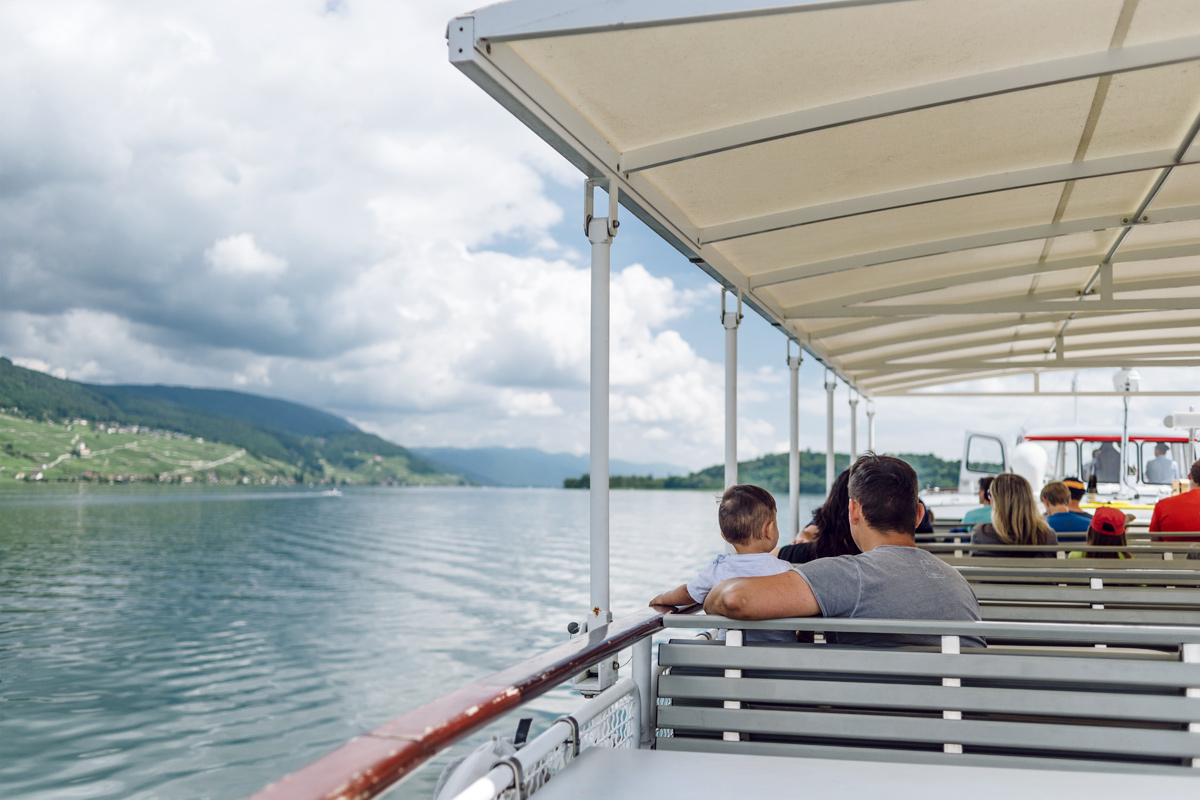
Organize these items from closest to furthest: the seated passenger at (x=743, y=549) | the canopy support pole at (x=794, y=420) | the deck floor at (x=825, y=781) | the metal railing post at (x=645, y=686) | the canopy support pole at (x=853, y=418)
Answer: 1. the deck floor at (x=825, y=781)
2. the metal railing post at (x=645, y=686)
3. the seated passenger at (x=743, y=549)
4. the canopy support pole at (x=794, y=420)
5. the canopy support pole at (x=853, y=418)

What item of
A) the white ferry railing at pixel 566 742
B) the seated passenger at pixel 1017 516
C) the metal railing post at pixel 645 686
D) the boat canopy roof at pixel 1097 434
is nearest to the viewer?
the white ferry railing at pixel 566 742

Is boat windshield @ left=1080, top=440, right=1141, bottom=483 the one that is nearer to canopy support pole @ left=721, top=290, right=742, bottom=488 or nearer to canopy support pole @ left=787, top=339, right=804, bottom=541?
canopy support pole @ left=787, top=339, right=804, bottom=541

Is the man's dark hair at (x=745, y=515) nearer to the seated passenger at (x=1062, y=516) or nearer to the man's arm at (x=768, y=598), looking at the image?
the man's arm at (x=768, y=598)

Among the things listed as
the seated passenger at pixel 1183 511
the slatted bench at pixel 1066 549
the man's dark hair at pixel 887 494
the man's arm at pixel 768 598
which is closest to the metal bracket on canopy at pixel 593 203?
the man's dark hair at pixel 887 494

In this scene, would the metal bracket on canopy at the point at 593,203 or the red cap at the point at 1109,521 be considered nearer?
the metal bracket on canopy at the point at 593,203

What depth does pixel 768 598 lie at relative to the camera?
2.02 metres

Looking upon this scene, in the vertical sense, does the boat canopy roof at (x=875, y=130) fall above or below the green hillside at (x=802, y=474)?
above

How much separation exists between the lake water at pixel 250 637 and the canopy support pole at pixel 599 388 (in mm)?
1215

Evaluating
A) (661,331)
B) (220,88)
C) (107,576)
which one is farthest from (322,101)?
(107,576)

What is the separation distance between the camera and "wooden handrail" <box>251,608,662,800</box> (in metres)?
0.97

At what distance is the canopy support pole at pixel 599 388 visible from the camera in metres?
3.23

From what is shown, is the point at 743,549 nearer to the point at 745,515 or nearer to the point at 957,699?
the point at 745,515

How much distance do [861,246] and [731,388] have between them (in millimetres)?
1157

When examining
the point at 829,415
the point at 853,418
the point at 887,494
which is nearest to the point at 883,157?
the point at 887,494
